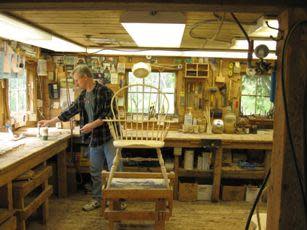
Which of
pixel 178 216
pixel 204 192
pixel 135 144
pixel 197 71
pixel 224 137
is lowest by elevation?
pixel 178 216

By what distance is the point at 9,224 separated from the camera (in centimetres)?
220

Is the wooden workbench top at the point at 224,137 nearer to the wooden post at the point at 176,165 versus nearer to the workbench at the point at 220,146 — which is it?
the workbench at the point at 220,146

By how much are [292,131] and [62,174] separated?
3.12m

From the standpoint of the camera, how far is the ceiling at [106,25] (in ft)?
7.00

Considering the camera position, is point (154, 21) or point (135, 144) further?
point (135, 144)

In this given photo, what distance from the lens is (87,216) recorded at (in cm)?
329

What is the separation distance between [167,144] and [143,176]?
0.86 meters

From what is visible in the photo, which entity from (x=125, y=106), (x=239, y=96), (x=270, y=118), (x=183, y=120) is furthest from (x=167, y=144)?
(x=270, y=118)

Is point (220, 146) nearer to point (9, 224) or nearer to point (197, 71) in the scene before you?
point (197, 71)

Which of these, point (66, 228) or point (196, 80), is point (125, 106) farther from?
point (66, 228)

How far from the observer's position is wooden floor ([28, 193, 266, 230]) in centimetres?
308

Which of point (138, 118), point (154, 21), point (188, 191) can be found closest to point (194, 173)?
point (188, 191)

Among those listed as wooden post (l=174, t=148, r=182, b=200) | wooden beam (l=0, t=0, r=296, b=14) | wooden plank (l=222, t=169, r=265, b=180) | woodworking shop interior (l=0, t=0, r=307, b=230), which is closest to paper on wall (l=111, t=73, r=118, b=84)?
woodworking shop interior (l=0, t=0, r=307, b=230)

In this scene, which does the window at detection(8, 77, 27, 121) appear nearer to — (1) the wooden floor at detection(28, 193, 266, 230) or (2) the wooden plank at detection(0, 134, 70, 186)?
(2) the wooden plank at detection(0, 134, 70, 186)
